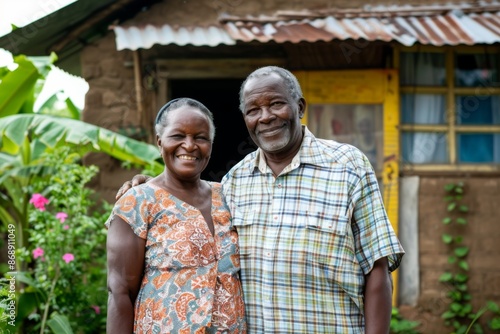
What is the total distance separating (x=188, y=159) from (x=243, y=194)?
332 millimetres

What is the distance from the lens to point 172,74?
6.35 meters

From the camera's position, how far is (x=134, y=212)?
2631 millimetres

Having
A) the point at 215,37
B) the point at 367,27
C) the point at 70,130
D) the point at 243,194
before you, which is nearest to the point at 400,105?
the point at 367,27

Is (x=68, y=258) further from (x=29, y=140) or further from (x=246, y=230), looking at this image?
(x=246, y=230)

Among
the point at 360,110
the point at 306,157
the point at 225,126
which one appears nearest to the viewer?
the point at 306,157

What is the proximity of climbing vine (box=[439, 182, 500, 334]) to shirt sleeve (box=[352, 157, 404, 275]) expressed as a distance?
344 cm

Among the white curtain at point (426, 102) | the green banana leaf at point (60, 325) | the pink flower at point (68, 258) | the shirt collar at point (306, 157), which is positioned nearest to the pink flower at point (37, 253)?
the pink flower at point (68, 258)

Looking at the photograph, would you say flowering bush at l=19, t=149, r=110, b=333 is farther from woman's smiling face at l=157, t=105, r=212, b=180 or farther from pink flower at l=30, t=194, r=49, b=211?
woman's smiling face at l=157, t=105, r=212, b=180

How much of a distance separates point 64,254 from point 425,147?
3.24 m

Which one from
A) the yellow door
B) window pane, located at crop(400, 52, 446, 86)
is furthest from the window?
the yellow door

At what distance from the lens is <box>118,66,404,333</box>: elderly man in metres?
2.73

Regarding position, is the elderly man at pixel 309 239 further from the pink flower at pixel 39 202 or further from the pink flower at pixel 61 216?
the pink flower at pixel 39 202

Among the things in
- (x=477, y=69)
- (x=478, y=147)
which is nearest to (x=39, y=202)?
(x=478, y=147)

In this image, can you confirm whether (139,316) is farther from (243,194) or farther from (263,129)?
(263,129)
